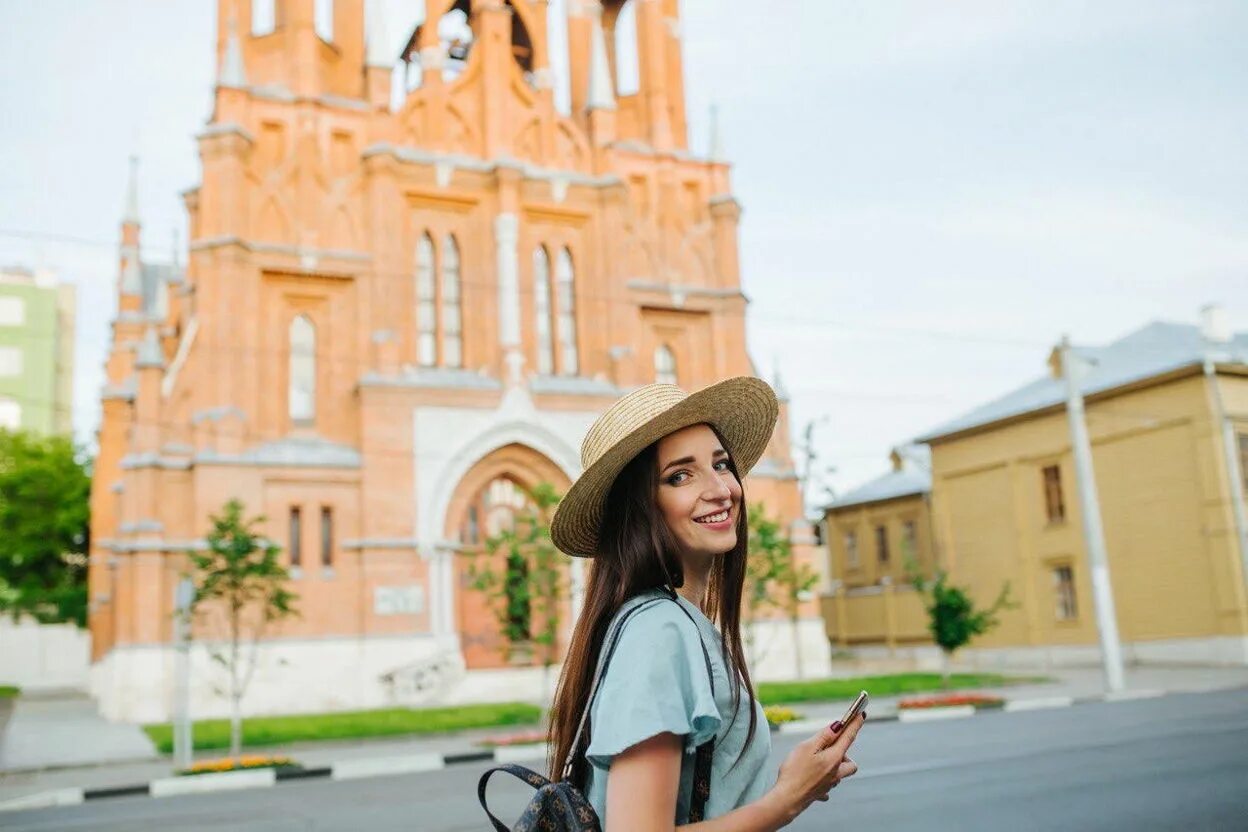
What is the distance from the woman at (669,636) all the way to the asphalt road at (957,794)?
18.9 ft

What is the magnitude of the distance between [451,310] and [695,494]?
27.1 m

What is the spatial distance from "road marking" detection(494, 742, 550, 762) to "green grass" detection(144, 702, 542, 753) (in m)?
3.09

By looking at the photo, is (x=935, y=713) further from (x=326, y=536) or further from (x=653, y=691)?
(x=653, y=691)

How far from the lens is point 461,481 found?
1078 inches

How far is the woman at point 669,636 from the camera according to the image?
1.91m

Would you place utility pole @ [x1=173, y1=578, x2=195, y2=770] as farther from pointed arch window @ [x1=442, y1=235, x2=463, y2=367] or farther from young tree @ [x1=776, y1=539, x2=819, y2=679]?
pointed arch window @ [x1=442, y1=235, x2=463, y2=367]

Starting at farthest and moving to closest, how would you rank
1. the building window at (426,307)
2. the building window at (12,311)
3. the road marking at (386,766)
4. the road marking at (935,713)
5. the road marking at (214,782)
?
the building window at (12,311), the building window at (426,307), the road marking at (935,713), the road marking at (386,766), the road marking at (214,782)

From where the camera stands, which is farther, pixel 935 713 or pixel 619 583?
pixel 935 713

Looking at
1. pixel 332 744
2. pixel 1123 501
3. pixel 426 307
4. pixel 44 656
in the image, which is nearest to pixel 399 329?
pixel 426 307

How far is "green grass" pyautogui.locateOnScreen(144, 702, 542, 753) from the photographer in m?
17.8

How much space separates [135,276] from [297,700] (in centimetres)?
2006

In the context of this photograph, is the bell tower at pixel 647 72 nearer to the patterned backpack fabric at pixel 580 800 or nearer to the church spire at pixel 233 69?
the church spire at pixel 233 69

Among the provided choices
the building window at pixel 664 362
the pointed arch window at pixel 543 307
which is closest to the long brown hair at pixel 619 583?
the pointed arch window at pixel 543 307

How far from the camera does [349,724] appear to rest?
64.1ft
